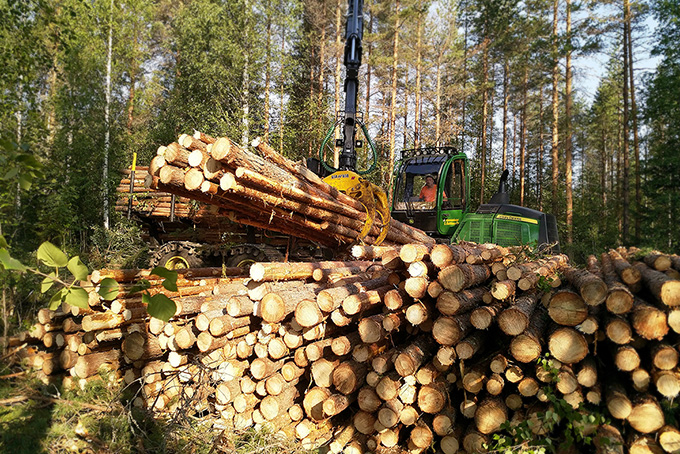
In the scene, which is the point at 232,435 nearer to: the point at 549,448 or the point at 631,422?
the point at 549,448

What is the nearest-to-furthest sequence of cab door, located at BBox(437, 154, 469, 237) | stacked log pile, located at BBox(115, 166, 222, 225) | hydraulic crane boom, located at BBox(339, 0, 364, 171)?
hydraulic crane boom, located at BBox(339, 0, 364, 171) < stacked log pile, located at BBox(115, 166, 222, 225) < cab door, located at BBox(437, 154, 469, 237)

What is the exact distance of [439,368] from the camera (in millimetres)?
3154

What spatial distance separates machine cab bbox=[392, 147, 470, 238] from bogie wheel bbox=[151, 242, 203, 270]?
459 cm

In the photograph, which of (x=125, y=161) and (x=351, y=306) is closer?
(x=351, y=306)

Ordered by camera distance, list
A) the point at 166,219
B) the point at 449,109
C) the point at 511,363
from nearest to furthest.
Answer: the point at 511,363 < the point at 166,219 < the point at 449,109

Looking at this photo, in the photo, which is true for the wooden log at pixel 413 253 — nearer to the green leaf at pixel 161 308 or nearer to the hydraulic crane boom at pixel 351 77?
the green leaf at pixel 161 308

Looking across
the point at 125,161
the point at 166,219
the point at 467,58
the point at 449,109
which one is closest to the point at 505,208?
the point at 166,219

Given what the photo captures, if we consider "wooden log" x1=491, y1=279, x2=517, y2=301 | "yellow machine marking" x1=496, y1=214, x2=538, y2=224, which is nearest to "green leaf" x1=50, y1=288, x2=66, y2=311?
"wooden log" x1=491, y1=279, x2=517, y2=301

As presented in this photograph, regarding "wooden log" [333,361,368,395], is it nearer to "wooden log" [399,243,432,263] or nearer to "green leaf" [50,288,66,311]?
"wooden log" [399,243,432,263]

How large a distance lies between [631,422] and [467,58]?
23724mm

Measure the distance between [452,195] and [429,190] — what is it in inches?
21.2

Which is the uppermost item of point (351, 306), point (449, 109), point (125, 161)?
point (449, 109)

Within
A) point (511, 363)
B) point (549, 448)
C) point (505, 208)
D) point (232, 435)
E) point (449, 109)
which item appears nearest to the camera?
point (549, 448)

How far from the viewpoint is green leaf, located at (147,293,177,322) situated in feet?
3.73
